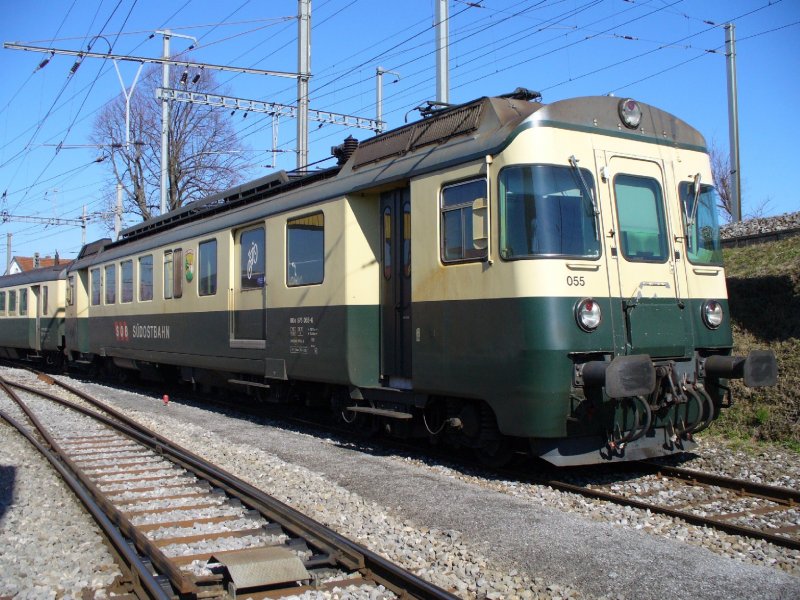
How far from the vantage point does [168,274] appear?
535 inches

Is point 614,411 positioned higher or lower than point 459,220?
lower

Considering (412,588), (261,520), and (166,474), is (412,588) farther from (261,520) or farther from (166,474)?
(166,474)

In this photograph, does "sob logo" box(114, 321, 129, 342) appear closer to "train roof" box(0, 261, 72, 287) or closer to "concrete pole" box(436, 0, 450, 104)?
"train roof" box(0, 261, 72, 287)

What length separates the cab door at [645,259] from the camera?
6918 millimetres

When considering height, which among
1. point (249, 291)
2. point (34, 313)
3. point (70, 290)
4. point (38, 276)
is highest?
point (38, 276)

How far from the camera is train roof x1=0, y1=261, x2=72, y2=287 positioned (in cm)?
2148

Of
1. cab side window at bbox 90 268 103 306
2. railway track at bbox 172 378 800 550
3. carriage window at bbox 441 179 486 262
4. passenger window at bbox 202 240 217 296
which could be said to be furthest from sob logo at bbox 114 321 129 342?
carriage window at bbox 441 179 486 262

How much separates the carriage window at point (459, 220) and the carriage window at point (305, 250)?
2.14 m

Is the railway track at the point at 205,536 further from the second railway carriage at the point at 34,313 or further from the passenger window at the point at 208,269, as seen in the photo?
the second railway carriage at the point at 34,313

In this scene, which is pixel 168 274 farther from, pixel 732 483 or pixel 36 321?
pixel 36 321

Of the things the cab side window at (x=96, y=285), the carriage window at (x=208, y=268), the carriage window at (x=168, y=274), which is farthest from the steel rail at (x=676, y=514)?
the cab side window at (x=96, y=285)

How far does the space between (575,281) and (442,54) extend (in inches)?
273

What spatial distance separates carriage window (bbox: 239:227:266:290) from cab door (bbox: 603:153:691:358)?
5141mm

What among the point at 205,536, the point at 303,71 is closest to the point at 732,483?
the point at 205,536
